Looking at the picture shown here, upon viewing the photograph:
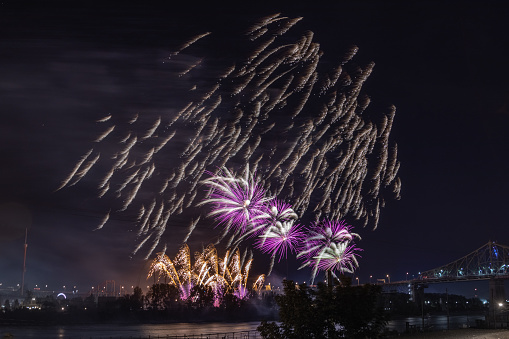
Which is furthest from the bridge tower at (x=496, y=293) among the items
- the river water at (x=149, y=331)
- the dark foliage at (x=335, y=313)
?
the dark foliage at (x=335, y=313)

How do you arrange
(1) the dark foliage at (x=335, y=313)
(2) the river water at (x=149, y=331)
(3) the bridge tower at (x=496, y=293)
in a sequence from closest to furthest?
(1) the dark foliage at (x=335, y=313) < (2) the river water at (x=149, y=331) < (3) the bridge tower at (x=496, y=293)

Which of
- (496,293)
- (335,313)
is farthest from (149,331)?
(496,293)

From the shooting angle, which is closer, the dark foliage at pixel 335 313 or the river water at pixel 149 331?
the dark foliage at pixel 335 313

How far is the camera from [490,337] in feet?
203

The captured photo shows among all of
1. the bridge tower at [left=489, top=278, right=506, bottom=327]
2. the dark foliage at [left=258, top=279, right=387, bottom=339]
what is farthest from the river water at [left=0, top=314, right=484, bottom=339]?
the dark foliage at [left=258, top=279, right=387, bottom=339]

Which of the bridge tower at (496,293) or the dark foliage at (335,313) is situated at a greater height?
the dark foliage at (335,313)

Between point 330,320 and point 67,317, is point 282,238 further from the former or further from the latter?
point 67,317

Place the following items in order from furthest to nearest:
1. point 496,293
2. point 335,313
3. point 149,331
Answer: point 496,293
point 149,331
point 335,313

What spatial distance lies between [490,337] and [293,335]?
4804cm

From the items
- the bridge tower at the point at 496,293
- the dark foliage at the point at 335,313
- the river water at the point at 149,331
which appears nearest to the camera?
the dark foliage at the point at 335,313

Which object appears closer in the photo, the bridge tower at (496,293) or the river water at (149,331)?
the river water at (149,331)

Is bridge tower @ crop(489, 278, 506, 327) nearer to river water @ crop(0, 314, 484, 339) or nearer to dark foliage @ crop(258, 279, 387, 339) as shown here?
river water @ crop(0, 314, 484, 339)

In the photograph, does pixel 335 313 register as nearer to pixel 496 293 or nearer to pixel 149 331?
pixel 149 331

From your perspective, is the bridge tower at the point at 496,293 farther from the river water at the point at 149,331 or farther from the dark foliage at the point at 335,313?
the dark foliage at the point at 335,313
